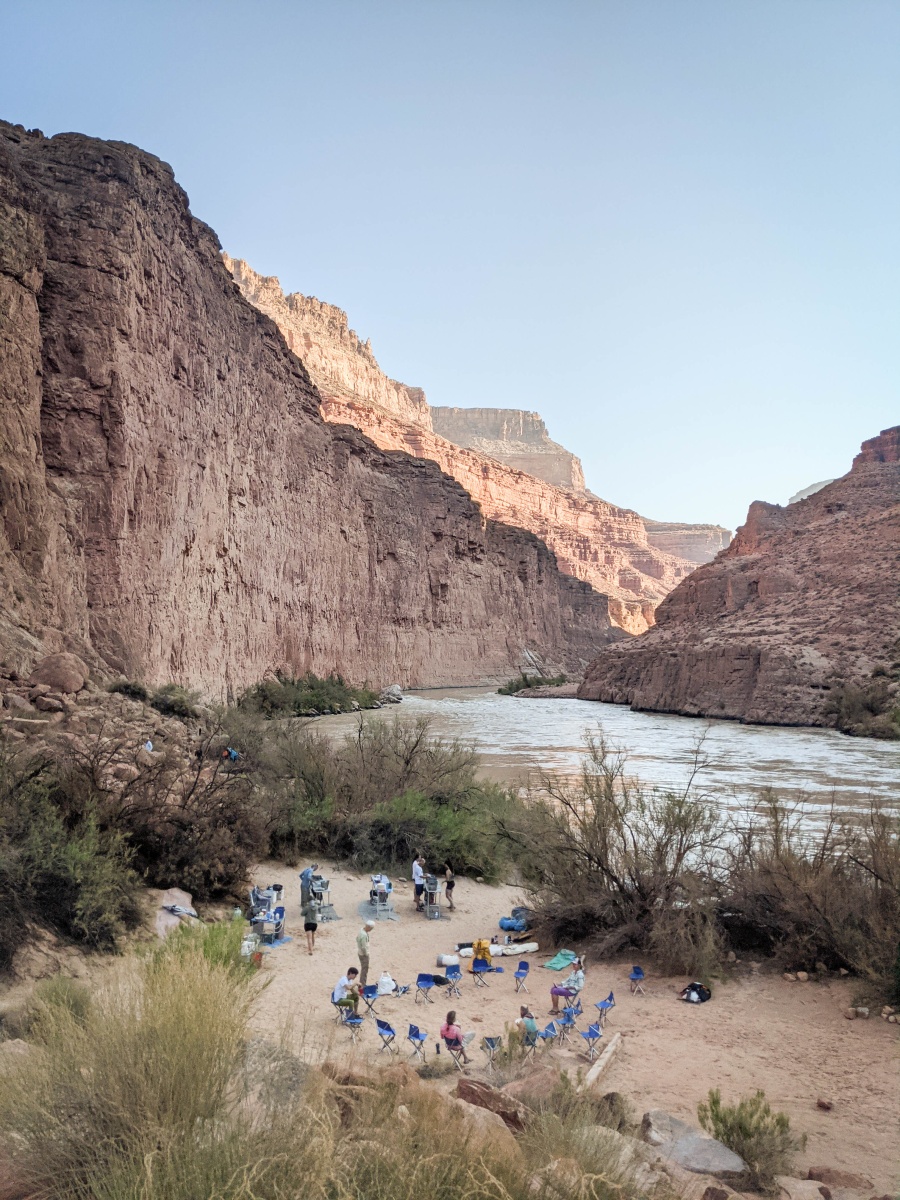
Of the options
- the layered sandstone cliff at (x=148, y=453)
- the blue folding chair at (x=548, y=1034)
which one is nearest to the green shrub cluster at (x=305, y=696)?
the layered sandstone cliff at (x=148, y=453)

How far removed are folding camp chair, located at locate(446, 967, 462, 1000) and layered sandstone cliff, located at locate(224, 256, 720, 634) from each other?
7434 cm

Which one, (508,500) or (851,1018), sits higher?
(508,500)

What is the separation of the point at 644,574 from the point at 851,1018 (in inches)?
6198

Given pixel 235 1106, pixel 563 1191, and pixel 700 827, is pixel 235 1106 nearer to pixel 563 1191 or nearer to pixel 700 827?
pixel 563 1191

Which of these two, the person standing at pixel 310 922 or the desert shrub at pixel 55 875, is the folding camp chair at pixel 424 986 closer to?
the person standing at pixel 310 922

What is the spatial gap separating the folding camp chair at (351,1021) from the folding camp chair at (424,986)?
0.69 meters

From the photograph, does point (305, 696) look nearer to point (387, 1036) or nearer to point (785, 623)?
point (785, 623)

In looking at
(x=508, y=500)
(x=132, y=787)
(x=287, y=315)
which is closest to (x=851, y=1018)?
(x=132, y=787)

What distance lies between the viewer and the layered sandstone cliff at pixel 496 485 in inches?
3957

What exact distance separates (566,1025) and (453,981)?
1.30 metres

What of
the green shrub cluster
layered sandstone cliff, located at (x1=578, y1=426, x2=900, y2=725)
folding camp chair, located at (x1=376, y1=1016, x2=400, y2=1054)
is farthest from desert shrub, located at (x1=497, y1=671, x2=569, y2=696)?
folding camp chair, located at (x1=376, y1=1016, x2=400, y2=1054)

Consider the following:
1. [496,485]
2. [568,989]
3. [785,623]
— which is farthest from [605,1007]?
[496,485]

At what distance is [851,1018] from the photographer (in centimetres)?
578

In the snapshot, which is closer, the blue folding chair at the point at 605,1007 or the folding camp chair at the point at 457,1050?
the folding camp chair at the point at 457,1050
